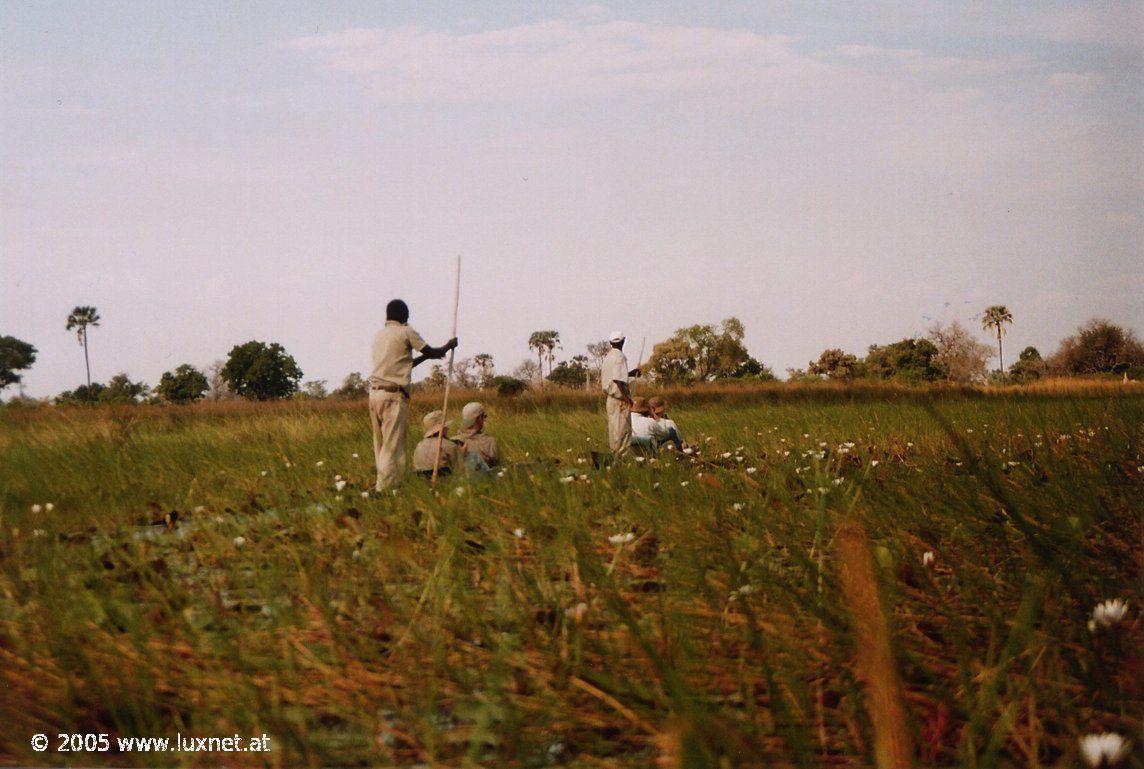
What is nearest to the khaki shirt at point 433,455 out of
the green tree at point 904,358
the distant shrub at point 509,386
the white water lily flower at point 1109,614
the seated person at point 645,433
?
the seated person at point 645,433

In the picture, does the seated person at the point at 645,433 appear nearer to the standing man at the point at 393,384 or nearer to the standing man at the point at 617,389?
the standing man at the point at 617,389

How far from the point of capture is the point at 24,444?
28.7 ft

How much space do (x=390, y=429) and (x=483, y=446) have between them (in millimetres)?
869

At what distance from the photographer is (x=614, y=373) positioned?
10.0 metres

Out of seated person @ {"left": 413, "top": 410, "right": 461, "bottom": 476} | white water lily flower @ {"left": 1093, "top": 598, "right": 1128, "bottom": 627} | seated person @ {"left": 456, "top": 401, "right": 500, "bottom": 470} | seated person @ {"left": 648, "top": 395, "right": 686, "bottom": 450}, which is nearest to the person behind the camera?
white water lily flower @ {"left": 1093, "top": 598, "right": 1128, "bottom": 627}

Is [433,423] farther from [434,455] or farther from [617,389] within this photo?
[617,389]

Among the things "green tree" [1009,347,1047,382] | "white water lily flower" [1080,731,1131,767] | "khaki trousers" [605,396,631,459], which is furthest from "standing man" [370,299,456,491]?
"green tree" [1009,347,1047,382]

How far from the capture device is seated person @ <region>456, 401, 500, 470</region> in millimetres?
7655

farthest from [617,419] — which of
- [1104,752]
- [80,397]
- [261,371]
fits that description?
[261,371]

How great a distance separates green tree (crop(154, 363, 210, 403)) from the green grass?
80540mm

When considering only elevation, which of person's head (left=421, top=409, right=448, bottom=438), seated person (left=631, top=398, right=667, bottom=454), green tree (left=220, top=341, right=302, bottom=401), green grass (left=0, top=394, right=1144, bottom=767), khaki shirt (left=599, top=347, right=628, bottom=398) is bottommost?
green grass (left=0, top=394, right=1144, bottom=767)

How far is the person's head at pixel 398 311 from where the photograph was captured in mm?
8156

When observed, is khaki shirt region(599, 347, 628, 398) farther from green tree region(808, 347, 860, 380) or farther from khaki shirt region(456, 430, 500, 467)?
green tree region(808, 347, 860, 380)

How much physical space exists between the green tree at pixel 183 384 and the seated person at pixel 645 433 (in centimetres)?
7494
